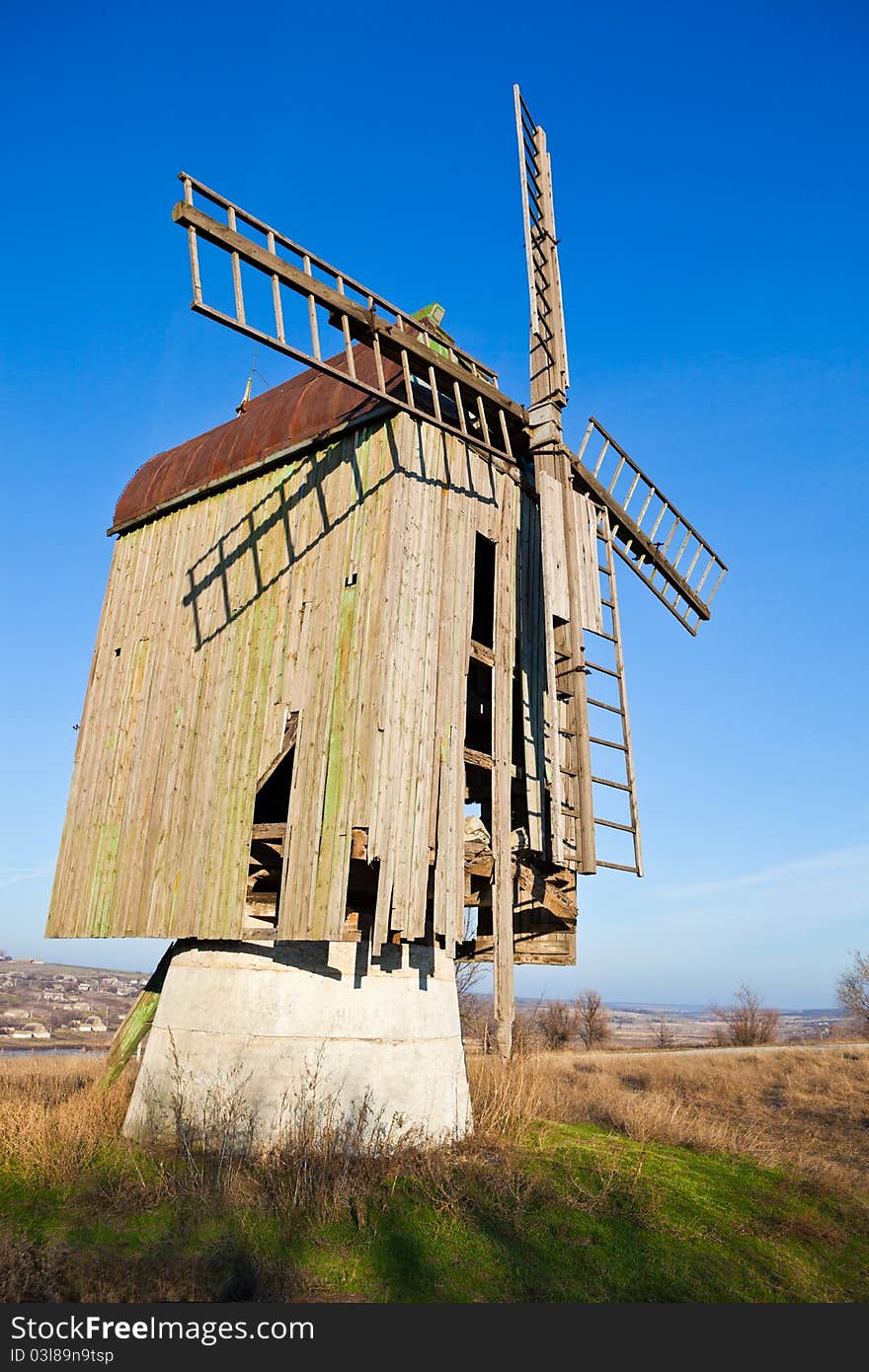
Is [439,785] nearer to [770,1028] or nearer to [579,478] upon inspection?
[579,478]

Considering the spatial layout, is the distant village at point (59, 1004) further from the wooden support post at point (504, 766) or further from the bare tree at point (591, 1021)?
the bare tree at point (591, 1021)

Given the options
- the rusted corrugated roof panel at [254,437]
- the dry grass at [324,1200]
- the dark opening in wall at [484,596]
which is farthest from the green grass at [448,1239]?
the rusted corrugated roof panel at [254,437]

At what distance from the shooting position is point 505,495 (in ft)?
42.6

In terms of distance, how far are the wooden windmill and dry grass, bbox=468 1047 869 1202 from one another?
241cm

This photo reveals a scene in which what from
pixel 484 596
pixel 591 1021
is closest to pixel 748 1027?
pixel 591 1021

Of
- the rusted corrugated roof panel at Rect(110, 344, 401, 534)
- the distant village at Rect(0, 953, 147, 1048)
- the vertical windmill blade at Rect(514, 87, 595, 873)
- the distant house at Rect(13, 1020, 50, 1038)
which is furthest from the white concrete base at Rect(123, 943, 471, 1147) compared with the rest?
the distant house at Rect(13, 1020, 50, 1038)

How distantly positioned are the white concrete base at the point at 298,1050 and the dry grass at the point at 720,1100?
1.13 meters

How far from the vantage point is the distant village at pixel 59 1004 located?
4609 centimetres

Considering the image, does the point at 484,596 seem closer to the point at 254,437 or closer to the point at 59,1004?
the point at 254,437

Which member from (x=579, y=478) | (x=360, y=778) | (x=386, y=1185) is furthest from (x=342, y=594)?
(x=386, y=1185)

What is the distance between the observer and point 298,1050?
1004cm

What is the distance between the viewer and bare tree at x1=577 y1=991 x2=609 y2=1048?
40.7 meters

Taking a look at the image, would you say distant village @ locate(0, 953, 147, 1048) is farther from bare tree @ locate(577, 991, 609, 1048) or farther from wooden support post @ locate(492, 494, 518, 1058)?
bare tree @ locate(577, 991, 609, 1048)

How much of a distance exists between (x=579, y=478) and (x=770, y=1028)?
126ft
